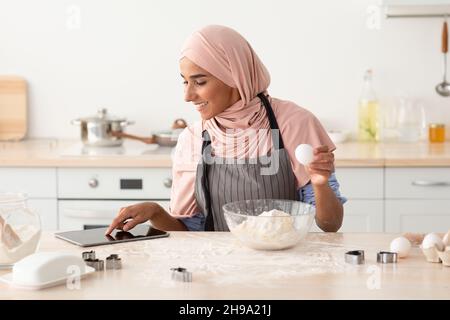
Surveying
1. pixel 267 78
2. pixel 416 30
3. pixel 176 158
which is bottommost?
pixel 176 158

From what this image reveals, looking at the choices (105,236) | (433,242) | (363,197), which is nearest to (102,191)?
(363,197)

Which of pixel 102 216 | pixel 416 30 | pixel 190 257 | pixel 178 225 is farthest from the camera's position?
pixel 416 30

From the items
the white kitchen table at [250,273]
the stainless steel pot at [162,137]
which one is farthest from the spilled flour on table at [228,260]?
the stainless steel pot at [162,137]

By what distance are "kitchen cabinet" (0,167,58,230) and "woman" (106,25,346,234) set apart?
3.53ft

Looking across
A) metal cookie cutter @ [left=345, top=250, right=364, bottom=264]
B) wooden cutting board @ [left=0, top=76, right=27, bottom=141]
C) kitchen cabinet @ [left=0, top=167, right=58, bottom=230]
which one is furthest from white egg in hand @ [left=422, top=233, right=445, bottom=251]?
wooden cutting board @ [left=0, top=76, right=27, bottom=141]

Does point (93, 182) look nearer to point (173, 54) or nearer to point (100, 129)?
point (100, 129)

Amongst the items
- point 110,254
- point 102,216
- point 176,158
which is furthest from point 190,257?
point 102,216

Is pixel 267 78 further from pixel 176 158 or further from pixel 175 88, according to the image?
pixel 175 88

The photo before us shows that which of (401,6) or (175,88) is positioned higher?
(401,6)

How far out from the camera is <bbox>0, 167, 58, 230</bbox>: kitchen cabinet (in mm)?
3740

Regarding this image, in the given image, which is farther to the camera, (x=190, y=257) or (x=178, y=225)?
(x=178, y=225)
